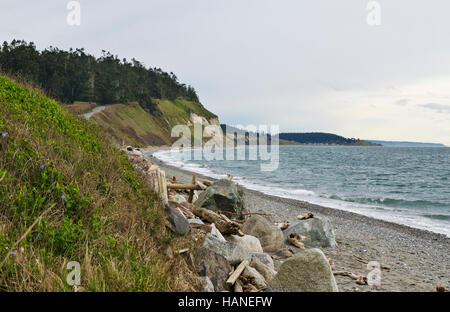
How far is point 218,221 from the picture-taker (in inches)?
330

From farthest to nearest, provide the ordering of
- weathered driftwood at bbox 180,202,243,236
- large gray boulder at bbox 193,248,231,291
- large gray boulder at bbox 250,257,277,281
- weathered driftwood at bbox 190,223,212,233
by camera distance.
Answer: weathered driftwood at bbox 180,202,243,236 → weathered driftwood at bbox 190,223,212,233 → large gray boulder at bbox 250,257,277,281 → large gray boulder at bbox 193,248,231,291

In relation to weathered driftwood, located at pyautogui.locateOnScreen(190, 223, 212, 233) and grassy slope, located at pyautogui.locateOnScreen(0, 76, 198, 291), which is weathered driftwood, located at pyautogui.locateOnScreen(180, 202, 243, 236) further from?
grassy slope, located at pyautogui.locateOnScreen(0, 76, 198, 291)

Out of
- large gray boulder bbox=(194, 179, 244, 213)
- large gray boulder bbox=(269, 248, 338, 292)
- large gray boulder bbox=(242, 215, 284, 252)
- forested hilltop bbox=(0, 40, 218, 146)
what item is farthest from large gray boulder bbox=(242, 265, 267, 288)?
forested hilltop bbox=(0, 40, 218, 146)

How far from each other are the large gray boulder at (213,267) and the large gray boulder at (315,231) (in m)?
5.27

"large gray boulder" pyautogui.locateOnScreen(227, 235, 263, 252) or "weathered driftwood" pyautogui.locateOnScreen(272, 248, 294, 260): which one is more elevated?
"large gray boulder" pyautogui.locateOnScreen(227, 235, 263, 252)

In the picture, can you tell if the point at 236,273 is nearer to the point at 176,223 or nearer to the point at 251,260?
the point at 251,260

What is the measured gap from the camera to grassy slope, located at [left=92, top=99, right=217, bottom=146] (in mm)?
79806

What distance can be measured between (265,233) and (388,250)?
525 centimetres

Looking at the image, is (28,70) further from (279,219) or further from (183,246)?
(183,246)

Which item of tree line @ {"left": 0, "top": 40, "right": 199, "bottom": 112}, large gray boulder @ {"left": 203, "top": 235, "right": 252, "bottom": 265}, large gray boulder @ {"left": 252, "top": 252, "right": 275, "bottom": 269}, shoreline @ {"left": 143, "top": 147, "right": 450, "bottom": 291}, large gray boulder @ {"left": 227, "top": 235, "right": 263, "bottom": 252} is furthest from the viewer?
tree line @ {"left": 0, "top": 40, "right": 199, "bottom": 112}

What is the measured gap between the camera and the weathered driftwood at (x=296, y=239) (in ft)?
30.0

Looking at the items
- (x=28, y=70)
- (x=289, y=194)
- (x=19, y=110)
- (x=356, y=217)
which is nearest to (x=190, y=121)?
(x=28, y=70)

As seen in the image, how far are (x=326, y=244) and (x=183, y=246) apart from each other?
6.16 metres

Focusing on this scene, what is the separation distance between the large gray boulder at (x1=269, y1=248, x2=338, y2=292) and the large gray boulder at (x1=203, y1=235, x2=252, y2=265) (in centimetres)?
68
